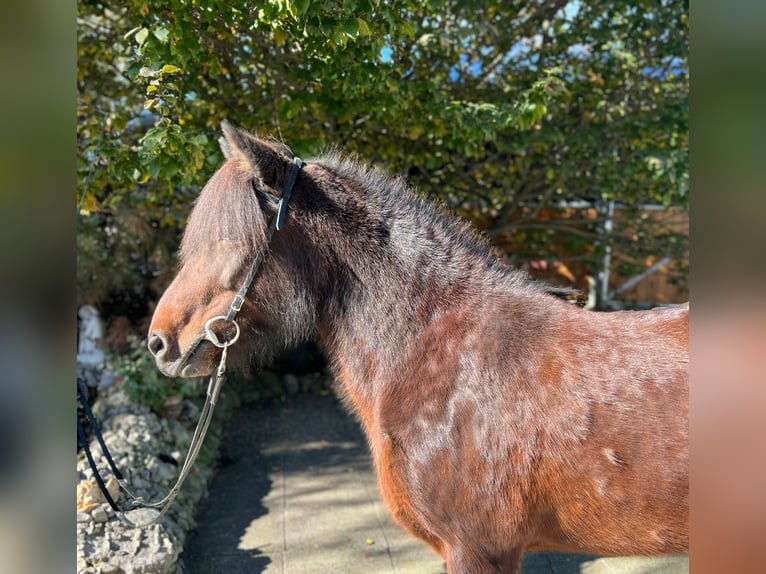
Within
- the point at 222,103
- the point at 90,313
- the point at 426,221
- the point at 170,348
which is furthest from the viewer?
the point at 90,313

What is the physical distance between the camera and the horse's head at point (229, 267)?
184 cm

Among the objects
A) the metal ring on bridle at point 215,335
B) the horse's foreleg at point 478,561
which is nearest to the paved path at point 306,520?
the horse's foreleg at point 478,561

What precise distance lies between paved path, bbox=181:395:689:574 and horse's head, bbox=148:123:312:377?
2.06m

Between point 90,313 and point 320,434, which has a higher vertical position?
point 90,313

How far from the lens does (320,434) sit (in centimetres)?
574

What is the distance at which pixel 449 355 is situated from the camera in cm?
186

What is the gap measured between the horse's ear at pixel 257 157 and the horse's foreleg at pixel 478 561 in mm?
1411

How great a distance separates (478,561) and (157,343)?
1338mm

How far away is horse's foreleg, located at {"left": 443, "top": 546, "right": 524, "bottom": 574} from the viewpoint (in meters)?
1.78

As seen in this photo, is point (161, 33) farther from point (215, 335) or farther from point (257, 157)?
point (215, 335)

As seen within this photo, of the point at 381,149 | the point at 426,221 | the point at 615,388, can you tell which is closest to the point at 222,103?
the point at 381,149
